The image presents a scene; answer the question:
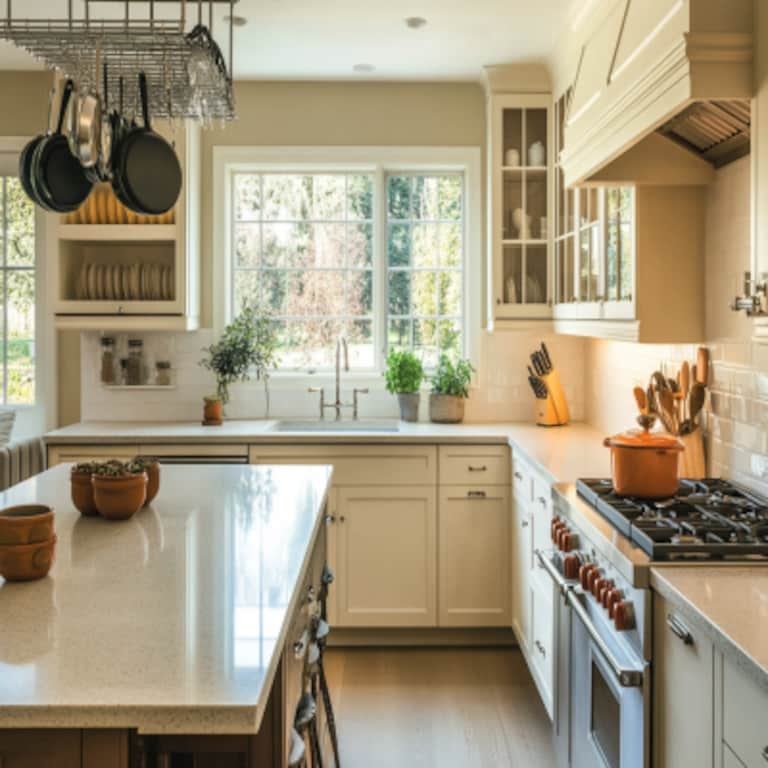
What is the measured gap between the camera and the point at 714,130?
256cm

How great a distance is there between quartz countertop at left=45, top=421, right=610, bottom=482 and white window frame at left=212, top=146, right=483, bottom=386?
60cm

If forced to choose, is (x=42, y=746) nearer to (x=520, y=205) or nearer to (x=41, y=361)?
(x=520, y=205)

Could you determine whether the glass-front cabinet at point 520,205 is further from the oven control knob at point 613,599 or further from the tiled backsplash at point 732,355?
the oven control knob at point 613,599

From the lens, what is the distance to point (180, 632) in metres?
1.43

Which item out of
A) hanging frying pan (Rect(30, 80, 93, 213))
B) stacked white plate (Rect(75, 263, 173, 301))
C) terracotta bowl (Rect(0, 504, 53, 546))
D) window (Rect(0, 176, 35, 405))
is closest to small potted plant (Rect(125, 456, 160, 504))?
terracotta bowl (Rect(0, 504, 53, 546))

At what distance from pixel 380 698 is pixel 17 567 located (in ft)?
7.10

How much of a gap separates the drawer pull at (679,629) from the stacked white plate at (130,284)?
129 inches

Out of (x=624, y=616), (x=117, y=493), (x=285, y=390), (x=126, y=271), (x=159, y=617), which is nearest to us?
(x=159, y=617)

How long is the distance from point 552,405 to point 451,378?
538 millimetres

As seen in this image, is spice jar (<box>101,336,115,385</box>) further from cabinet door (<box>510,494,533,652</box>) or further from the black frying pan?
the black frying pan

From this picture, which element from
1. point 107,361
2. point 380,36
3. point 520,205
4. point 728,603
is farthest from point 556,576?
point 107,361

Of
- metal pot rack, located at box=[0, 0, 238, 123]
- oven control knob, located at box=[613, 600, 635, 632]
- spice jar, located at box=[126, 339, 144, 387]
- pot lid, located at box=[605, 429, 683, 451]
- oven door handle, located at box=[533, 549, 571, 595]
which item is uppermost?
metal pot rack, located at box=[0, 0, 238, 123]

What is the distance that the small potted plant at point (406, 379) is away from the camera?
4.50 metres

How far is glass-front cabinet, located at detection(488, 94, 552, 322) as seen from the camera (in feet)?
14.3
